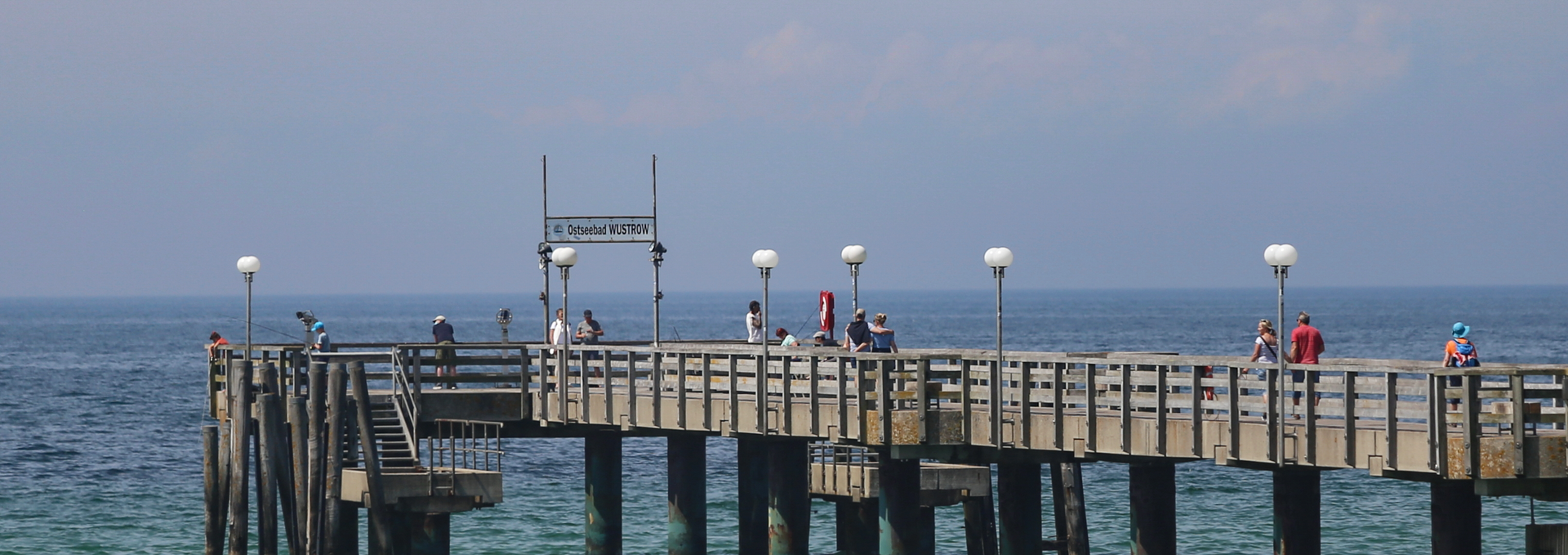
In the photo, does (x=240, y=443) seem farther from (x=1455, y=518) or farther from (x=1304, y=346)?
(x=1455, y=518)

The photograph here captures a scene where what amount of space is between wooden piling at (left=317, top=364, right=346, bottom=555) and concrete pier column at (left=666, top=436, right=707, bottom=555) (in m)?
4.73

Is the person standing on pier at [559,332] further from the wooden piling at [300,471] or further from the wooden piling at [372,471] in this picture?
the wooden piling at [300,471]

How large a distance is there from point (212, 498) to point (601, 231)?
21.2 feet

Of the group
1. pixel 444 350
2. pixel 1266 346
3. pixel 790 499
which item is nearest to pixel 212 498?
pixel 444 350

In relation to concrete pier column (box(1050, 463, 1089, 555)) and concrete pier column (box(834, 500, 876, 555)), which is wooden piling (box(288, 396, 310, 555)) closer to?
concrete pier column (box(834, 500, 876, 555))

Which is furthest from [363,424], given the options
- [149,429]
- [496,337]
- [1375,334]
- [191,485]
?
[496,337]

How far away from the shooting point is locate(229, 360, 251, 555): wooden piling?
1053 inches

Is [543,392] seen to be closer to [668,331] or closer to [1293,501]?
[1293,501]

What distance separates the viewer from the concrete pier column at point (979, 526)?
31000 millimetres

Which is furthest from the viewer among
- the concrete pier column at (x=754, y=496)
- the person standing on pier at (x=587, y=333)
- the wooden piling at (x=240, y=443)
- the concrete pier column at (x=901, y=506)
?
the concrete pier column at (x=754, y=496)

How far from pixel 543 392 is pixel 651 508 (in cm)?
1695

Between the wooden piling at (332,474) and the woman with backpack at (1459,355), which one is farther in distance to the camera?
the wooden piling at (332,474)

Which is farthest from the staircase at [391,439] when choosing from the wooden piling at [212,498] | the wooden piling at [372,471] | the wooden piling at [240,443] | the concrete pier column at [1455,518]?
the concrete pier column at [1455,518]

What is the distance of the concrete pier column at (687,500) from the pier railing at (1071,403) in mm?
1206
